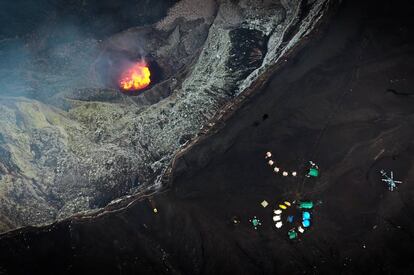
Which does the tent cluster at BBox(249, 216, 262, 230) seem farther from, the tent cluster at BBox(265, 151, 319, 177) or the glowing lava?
the glowing lava

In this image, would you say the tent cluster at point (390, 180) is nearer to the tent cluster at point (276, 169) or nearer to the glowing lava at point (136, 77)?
the tent cluster at point (276, 169)

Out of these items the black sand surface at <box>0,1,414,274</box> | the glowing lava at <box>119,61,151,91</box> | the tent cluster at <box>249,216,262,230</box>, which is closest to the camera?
the black sand surface at <box>0,1,414,274</box>

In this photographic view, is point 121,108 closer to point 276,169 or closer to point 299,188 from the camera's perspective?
point 276,169

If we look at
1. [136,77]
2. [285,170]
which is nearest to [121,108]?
[136,77]

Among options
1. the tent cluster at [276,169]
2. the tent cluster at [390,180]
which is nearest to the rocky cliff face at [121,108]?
the tent cluster at [276,169]

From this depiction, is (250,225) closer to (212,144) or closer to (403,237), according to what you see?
(212,144)

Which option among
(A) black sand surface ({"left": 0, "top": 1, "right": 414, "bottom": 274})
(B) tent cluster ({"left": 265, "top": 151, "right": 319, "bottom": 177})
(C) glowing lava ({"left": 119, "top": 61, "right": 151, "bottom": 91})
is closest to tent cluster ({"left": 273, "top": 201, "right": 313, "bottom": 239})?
(A) black sand surface ({"left": 0, "top": 1, "right": 414, "bottom": 274})
